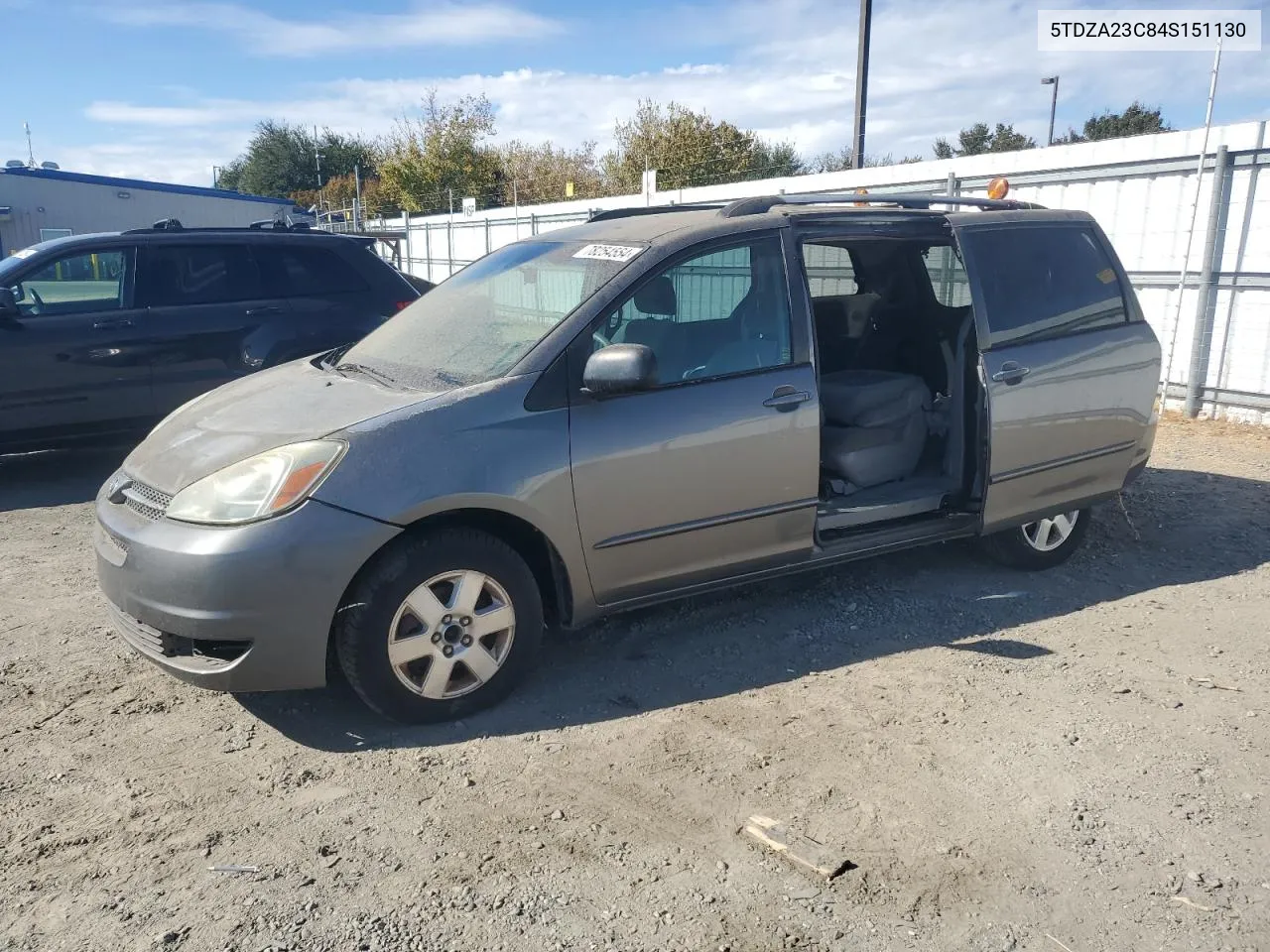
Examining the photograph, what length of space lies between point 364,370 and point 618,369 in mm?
1282

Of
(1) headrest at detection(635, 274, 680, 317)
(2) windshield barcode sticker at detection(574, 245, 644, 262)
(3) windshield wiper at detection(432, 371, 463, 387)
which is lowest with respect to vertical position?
(3) windshield wiper at detection(432, 371, 463, 387)

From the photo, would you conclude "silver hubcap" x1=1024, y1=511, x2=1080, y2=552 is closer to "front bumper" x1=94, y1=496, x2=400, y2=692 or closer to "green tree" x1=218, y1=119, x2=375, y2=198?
"front bumper" x1=94, y1=496, x2=400, y2=692

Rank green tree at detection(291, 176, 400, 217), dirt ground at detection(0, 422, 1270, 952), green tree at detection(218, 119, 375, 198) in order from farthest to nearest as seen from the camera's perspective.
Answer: green tree at detection(218, 119, 375, 198), green tree at detection(291, 176, 400, 217), dirt ground at detection(0, 422, 1270, 952)

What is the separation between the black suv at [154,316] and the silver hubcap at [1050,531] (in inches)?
210

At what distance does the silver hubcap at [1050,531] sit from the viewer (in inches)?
205

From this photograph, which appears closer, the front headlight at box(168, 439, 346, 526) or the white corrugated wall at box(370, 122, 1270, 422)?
the front headlight at box(168, 439, 346, 526)

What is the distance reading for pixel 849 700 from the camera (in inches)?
151

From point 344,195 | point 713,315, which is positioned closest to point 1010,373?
point 713,315

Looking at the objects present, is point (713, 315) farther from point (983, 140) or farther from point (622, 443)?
point (983, 140)

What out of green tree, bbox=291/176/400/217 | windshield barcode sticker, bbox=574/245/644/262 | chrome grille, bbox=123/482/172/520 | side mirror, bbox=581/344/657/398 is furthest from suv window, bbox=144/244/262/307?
green tree, bbox=291/176/400/217

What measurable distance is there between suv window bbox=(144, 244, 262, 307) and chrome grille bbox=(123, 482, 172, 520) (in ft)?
13.7

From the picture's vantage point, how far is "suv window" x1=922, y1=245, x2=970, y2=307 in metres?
5.22

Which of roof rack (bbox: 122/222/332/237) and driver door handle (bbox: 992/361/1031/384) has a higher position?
roof rack (bbox: 122/222/332/237)

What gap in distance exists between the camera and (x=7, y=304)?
674 centimetres
